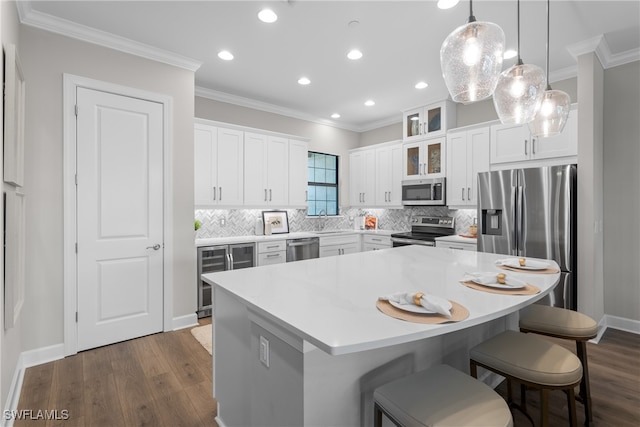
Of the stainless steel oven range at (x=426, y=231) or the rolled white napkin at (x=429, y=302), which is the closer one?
the rolled white napkin at (x=429, y=302)

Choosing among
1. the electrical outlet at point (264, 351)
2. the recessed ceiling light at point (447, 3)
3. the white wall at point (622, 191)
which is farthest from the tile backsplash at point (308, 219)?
the electrical outlet at point (264, 351)

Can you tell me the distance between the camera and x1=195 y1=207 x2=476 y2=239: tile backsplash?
433 cm

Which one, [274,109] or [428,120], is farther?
[274,109]

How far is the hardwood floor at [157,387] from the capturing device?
1.94 m

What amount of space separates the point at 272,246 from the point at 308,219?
1296 mm

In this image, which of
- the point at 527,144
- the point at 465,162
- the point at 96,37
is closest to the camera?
the point at 96,37

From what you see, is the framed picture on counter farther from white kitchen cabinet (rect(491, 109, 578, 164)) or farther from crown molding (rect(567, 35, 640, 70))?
crown molding (rect(567, 35, 640, 70))

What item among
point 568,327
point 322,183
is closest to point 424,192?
point 322,183

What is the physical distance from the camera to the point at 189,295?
136 inches

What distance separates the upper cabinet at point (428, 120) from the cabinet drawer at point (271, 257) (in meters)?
2.66

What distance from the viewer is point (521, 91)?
5.93 feet

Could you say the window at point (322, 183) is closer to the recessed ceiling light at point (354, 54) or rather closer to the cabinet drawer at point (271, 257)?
the cabinet drawer at point (271, 257)

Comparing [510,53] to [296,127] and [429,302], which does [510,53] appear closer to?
[296,127]

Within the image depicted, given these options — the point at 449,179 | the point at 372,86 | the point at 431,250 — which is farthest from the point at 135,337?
the point at 449,179
